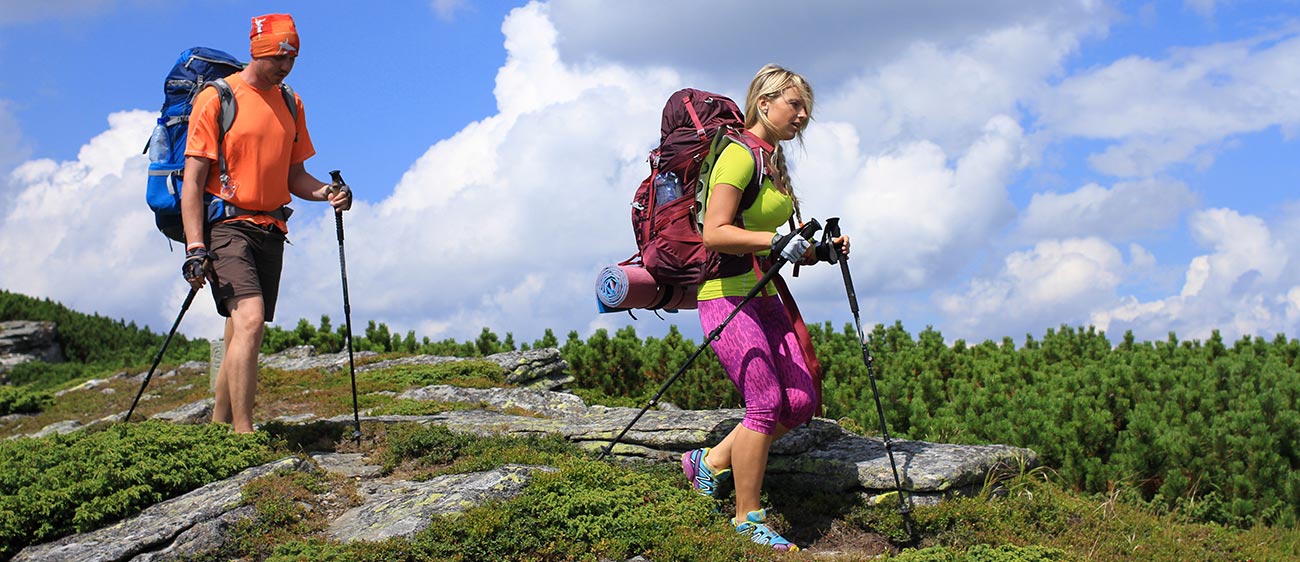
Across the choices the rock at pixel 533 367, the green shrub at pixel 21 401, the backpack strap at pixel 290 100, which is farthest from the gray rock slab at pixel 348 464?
the green shrub at pixel 21 401

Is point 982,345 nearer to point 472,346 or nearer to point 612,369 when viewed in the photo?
point 612,369

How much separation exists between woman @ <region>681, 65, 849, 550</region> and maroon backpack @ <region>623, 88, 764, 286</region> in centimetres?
10

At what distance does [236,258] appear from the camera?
782 cm

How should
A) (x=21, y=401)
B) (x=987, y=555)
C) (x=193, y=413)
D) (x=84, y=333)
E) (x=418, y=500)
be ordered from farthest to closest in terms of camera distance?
(x=84, y=333) → (x=21, y=401) → (x=193, y=413) → (x=418, y=500) → (x=987, y=555)

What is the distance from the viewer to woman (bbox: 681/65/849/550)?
20.7 feet

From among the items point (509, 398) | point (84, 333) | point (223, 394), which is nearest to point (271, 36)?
point (223, 394)

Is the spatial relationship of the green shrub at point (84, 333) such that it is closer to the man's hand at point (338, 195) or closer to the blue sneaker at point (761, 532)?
the man's hand at point (338, 195)

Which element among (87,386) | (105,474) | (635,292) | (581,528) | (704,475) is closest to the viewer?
(581,528)

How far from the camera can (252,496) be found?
7004mm

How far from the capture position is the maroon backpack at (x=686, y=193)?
261 inches

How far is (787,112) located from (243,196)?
4.16 m

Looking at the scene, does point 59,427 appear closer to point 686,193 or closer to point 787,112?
point 686,193

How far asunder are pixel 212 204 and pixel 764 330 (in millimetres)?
4237

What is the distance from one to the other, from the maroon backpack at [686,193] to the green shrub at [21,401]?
A: 16073 millimetres
